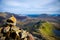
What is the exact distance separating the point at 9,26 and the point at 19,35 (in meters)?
3.63

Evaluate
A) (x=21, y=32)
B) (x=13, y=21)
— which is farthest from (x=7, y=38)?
(x=13, y=21)

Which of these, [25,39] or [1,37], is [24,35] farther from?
[1,37]

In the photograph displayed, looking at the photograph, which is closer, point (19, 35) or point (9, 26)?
point (19, 35)

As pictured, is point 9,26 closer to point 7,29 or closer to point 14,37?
point 7,29

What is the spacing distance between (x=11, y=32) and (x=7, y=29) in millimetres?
1152

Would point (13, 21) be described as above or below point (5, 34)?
above

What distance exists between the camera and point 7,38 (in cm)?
2620

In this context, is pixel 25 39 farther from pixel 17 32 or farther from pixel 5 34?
pixel 5 34

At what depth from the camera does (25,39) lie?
26141mm

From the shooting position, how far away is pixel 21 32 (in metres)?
26.9

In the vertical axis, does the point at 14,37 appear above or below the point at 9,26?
below

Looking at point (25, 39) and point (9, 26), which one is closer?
point (25, 39)

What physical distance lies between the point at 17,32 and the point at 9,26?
3.00 meters

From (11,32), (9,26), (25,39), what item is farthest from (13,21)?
(25,39)
